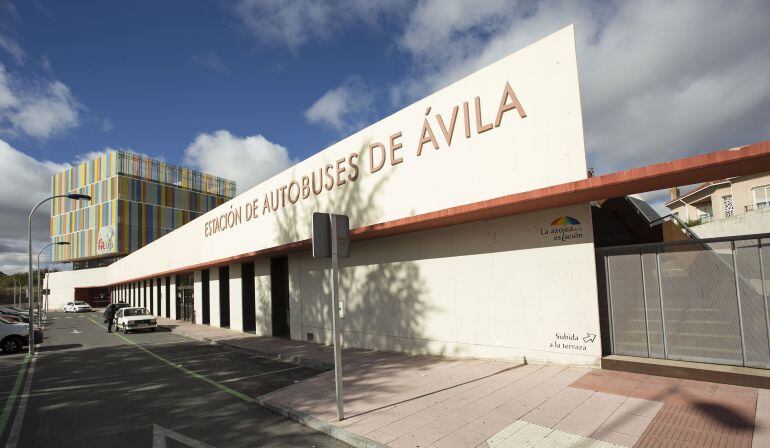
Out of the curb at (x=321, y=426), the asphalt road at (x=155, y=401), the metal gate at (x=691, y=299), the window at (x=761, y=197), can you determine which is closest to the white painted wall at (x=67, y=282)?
the asphalt road at (x=155, y=401)

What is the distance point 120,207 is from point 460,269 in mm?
69247

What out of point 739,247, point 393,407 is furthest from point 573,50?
point 393,407

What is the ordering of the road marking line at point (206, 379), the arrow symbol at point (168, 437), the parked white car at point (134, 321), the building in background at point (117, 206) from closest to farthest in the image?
the arrow symbol at point (168, 437) < the road marking line at point (206, 379) < the parked white car at point (134, 321) < the building in background at point (117, 206)

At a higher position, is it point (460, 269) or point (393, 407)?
point (460, 269)

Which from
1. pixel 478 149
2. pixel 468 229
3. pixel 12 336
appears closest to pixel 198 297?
pixel 12 336

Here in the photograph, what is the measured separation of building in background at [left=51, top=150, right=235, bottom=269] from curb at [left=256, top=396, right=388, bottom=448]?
6744cm

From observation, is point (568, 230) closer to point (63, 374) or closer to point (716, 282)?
point (716, 282)

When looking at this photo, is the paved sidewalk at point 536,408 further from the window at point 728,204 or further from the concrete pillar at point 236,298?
the window at point 728,204

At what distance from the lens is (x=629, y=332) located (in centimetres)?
727

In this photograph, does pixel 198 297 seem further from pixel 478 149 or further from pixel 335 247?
pixel 335 247

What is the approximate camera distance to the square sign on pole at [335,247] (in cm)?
597

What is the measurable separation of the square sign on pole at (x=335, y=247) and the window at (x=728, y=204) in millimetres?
34689

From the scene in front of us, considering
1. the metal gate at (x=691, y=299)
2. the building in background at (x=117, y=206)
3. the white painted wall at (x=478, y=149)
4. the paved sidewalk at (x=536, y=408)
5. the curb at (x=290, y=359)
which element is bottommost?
the curb at (x=290, y=359)

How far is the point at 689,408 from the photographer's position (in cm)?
529
